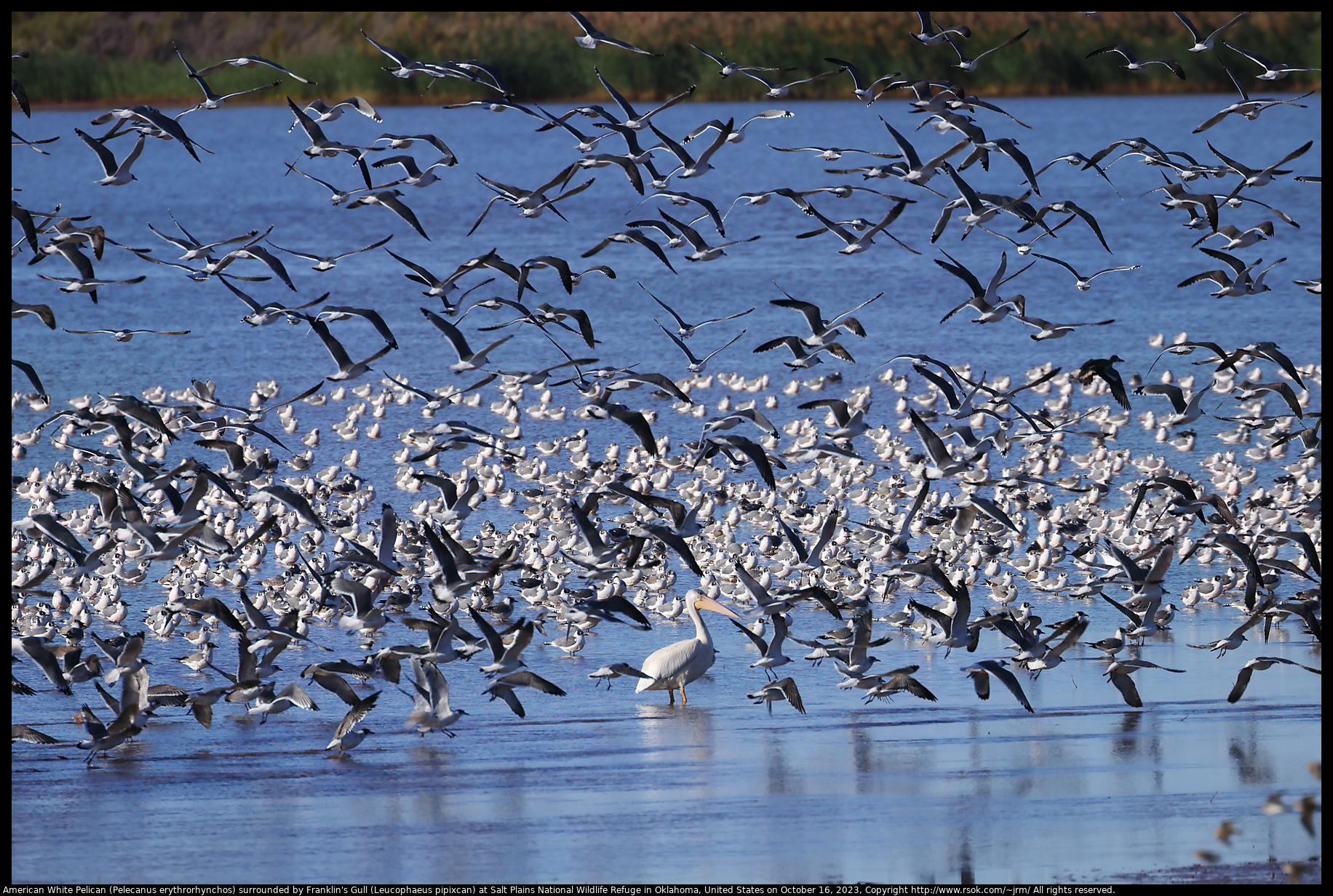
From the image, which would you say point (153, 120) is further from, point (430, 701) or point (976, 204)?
point (976, 204)

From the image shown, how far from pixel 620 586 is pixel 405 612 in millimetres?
1713

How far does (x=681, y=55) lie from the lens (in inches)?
2233

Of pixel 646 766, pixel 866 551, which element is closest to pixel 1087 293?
pixel 866 551

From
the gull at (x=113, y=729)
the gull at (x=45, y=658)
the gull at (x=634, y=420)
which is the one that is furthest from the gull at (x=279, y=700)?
the gull at (x=634, y=420)

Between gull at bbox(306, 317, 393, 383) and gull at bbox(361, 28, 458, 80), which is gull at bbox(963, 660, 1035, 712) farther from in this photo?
gull at bbox(361, 28, 458, 80)

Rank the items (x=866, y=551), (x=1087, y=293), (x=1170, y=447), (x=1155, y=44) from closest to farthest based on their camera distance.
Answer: (x=866, y=551) → (x=1170, y=447) → (x=1087, y=293) → (x=1155, y=44)

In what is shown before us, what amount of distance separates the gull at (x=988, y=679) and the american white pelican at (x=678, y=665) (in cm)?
183

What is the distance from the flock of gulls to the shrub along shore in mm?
33716

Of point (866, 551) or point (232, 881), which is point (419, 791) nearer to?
point (232, 881)

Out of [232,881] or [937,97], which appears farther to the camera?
[937,97]


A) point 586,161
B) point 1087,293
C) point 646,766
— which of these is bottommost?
point 1087,293

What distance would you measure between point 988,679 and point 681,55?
4589 cm

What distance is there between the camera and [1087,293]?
33406mm

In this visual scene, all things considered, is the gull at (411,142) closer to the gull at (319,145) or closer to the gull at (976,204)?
the gull at (319,145)
